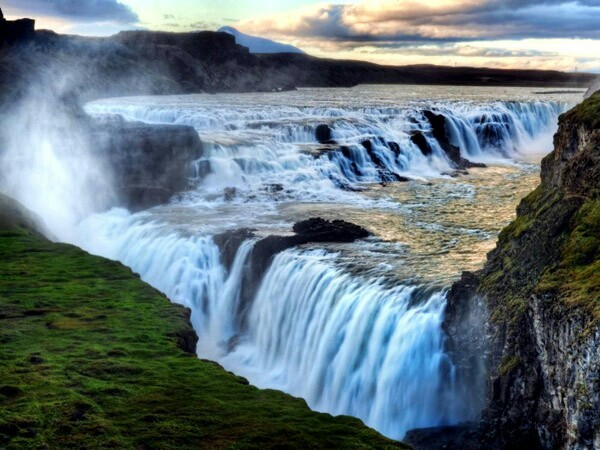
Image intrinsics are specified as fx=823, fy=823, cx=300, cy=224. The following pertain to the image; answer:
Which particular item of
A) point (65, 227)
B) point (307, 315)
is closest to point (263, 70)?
point (65, 227)

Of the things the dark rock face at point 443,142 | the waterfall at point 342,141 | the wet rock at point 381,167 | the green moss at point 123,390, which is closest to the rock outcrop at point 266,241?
the green moss at point 123,390

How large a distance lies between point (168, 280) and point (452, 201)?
16.6 m

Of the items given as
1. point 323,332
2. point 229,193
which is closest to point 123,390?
point 323,332

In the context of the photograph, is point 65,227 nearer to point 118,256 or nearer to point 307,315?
point 118,256

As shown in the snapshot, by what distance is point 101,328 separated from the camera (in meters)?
21.5

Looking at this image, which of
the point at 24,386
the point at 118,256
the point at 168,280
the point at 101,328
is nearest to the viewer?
the point at 24,386

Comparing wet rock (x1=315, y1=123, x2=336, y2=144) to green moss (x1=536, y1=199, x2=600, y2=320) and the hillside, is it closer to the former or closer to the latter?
the hillside

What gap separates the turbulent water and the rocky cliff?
5.19 ft

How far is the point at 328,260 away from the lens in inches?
1096

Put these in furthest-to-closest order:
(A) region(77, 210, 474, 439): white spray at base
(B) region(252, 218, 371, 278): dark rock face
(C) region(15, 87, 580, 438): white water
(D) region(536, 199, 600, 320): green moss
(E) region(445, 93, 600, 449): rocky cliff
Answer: (B) region(252, 218, 371, 278): dark rock face < (C) region(15, 87, 580, 438): white water < (A) region(77, 210, 474, 439): white spray at base < (D) region(536, 199, 600, 320): green moss < (E) region(445, 93, 600, 449): rocky cliff

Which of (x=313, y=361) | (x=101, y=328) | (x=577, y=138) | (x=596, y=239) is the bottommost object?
(x=313, y=361)

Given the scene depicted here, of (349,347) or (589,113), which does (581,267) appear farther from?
(349,347)

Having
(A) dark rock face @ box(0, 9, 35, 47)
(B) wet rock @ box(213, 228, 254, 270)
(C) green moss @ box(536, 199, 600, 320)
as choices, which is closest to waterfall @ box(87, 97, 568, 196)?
(B) wet rock @ box(213, 228, 254, 270)

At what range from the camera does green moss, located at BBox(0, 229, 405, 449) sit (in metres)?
15.3
